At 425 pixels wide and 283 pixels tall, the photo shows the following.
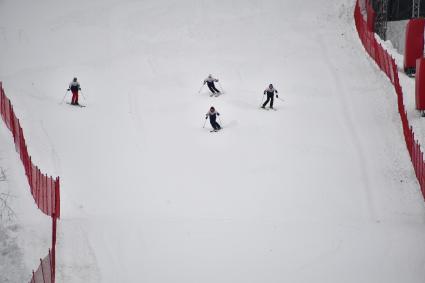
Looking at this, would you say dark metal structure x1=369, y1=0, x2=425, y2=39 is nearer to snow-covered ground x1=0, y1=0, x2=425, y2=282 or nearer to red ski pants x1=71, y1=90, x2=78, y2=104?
snow-covered ground x1=0, y1=0, x2=425, y2=282

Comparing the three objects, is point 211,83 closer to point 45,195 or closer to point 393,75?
point 393,75

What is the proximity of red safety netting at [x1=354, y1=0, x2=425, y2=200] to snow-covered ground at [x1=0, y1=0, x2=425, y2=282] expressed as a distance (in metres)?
0.32

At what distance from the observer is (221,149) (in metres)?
15.7

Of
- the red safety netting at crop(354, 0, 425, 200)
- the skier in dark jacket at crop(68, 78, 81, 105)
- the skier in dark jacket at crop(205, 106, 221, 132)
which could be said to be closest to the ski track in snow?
the red safety netting at crop(354, 0, 425, 200)

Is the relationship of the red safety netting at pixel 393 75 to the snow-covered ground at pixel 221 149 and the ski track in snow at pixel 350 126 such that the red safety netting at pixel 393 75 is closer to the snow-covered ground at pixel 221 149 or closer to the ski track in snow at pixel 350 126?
the snow-covered ground at pixel 221 149

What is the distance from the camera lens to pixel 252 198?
515 inches

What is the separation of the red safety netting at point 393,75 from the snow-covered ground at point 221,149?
→ 1.04ft

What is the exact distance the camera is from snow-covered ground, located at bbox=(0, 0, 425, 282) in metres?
10.8

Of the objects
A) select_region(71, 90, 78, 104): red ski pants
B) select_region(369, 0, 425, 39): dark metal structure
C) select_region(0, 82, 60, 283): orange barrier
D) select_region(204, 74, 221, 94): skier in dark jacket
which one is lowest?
select_region(0, 82, 60, 283): orange barrier

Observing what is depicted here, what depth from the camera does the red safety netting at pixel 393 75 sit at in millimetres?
13678

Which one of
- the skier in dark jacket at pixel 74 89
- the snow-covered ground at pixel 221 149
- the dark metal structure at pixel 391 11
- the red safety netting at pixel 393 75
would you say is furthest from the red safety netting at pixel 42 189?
the dark metal structure at pixel 391 11

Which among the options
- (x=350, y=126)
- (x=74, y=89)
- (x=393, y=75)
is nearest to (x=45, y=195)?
(x=74, y=89)

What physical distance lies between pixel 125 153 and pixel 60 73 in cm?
919

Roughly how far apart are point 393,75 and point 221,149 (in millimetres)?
7987
